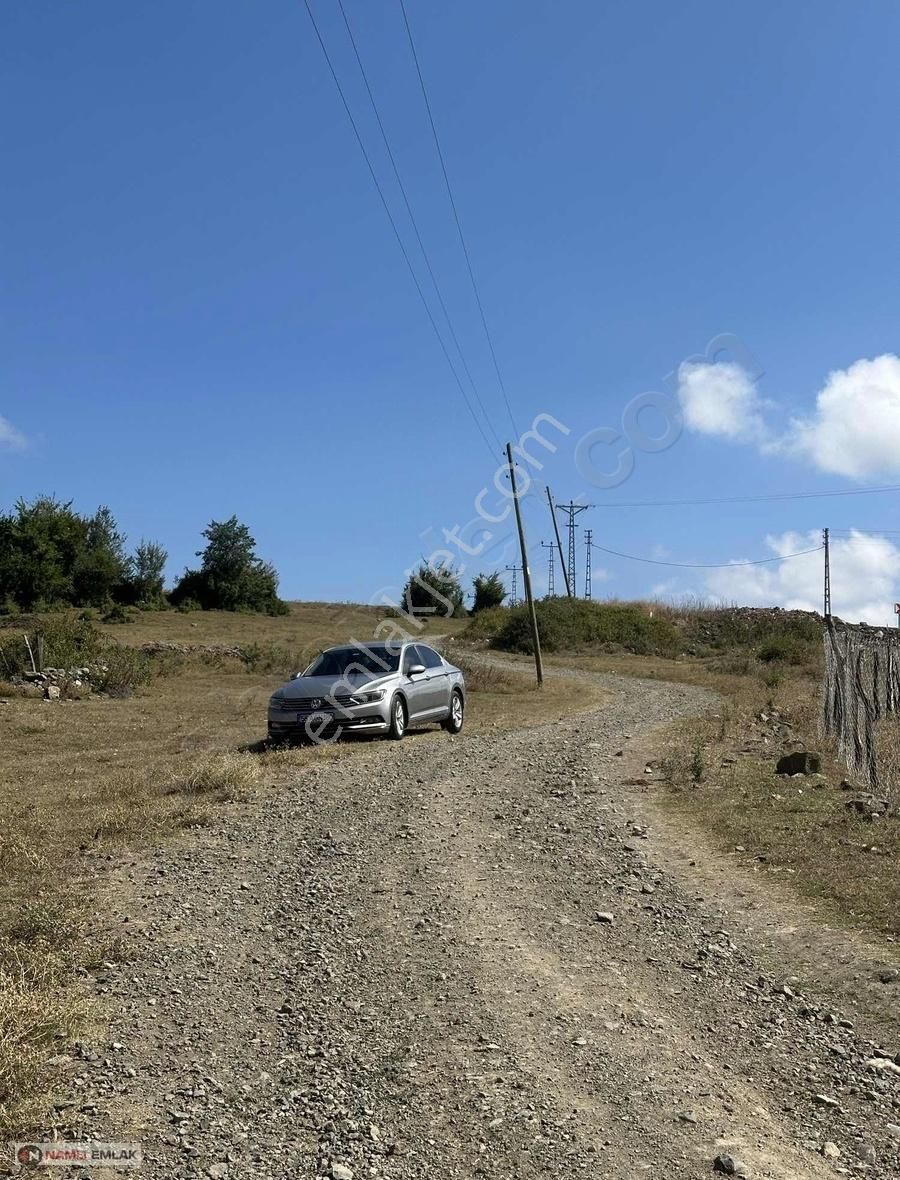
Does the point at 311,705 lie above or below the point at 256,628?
below

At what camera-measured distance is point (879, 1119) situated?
4.13 meters

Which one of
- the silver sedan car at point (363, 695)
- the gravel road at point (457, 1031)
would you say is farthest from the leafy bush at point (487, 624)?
the gravel road at point (457, 1031)

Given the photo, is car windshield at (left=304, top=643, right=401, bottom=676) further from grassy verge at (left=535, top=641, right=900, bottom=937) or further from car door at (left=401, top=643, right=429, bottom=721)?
grassy verge at (left=535, top=641, right=900, bottom=937)

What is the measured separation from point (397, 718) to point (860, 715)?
718 cm

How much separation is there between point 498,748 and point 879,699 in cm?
578

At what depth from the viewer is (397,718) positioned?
55.2ft

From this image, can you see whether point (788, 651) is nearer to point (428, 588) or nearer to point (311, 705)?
point (428, 588)

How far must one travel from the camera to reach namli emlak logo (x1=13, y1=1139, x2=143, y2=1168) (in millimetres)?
3645

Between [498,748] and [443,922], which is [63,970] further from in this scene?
[498,748]

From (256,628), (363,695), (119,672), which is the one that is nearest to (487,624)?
(256,628)

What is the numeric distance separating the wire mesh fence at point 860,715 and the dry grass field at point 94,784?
6.90 meters

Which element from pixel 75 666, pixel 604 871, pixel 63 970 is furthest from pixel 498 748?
pixel 75 666

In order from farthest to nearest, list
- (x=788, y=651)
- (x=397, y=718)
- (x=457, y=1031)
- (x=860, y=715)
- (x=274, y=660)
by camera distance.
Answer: (x=788, y=651) < (x=274, y=660) < (x=397, y=718) < (x=860, y=715) < (x=457, y=1031)

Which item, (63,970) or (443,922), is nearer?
(63,970)
